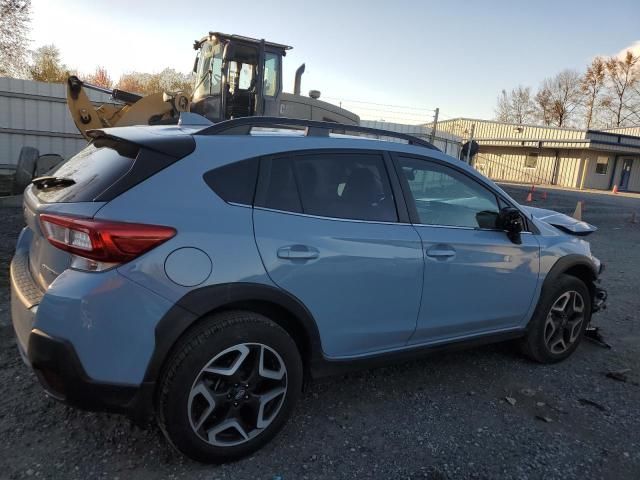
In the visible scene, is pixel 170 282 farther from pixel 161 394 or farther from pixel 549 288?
pixel 549 288

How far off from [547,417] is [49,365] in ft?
9.83

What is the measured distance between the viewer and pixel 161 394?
2344 millimetres

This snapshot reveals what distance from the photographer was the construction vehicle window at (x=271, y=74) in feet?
34.3

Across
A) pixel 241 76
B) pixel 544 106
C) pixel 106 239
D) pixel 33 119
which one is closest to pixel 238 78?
pixel 241 76

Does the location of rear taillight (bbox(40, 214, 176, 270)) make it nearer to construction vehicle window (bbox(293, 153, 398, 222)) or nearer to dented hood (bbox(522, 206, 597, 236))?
construction vehicle window (bbox(293, 153, 398, 222))

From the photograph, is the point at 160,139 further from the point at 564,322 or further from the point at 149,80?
the point at 149,80

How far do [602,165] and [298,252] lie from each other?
41497 millimetres

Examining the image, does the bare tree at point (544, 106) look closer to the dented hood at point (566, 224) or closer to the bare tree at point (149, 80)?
the bare tree at point (149, 80)

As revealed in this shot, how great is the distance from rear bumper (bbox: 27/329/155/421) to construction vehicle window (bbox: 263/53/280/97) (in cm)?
899

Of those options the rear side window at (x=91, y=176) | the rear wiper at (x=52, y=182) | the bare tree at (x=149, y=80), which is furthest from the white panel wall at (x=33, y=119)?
the bare tree at (x=149, y=80)

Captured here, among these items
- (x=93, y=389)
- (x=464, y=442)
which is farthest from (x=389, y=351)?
(x=93, y=389)

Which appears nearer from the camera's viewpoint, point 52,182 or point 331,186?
point 52,182

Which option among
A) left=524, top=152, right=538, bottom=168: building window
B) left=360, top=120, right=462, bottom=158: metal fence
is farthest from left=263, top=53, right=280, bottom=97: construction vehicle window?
left=524, top=152, right=538, bottom=168: building window

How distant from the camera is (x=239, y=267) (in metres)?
2.43
